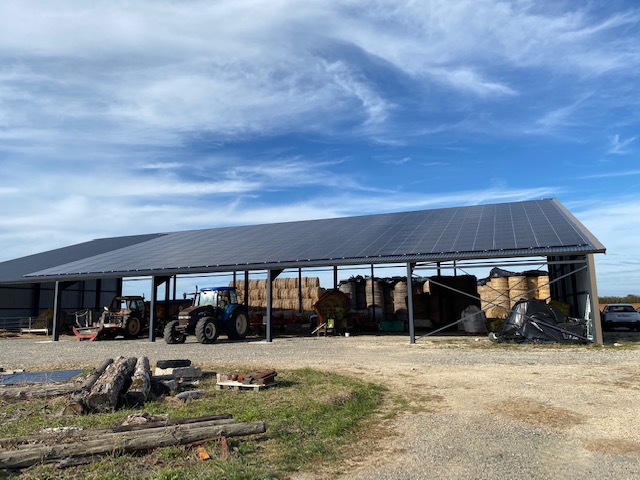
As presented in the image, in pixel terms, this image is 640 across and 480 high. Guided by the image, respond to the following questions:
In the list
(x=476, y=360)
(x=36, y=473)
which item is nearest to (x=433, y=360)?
(x=476, y=360)

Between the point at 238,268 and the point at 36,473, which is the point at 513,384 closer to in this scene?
the point at 36,473

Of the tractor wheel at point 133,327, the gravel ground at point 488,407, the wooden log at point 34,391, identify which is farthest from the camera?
the tractor wheel at point 133,327

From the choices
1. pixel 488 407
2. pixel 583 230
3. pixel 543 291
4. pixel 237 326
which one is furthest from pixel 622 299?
pixel 488 407

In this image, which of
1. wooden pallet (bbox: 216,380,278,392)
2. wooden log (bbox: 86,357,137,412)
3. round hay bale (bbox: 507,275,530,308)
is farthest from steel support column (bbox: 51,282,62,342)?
round hay bale (bbox: 507,275,530,308)

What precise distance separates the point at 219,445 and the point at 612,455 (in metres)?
4.28

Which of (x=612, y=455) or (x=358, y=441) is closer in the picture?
(x=612, y=455)

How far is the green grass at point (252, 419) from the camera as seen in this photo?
16.1 feet

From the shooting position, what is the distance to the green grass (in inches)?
193

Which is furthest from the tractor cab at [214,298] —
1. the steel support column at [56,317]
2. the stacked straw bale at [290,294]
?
the stacked straw bale at [290,294]

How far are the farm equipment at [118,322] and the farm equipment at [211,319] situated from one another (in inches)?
154

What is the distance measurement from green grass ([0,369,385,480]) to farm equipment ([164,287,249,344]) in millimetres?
9073

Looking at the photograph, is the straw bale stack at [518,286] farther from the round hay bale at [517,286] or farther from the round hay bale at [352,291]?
the round hay bale at [352,291]

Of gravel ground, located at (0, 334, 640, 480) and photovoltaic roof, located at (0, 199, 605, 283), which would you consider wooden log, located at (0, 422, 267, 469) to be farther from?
photovoltaic roof, located at (0, 199, 605, 283)

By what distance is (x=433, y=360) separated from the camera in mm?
12836
